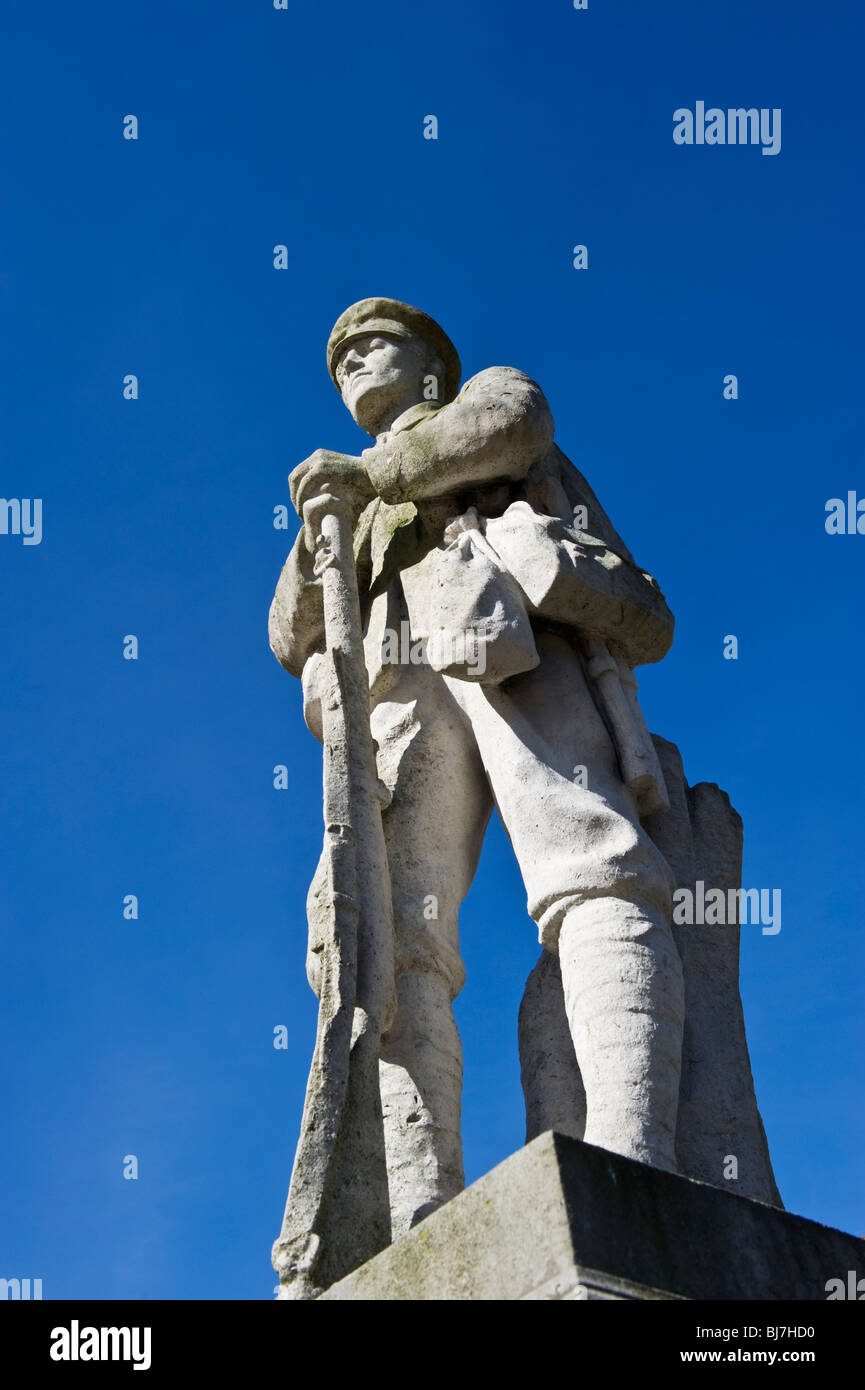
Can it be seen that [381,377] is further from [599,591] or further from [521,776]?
[521,776]

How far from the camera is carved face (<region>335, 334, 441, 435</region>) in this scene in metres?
7.67

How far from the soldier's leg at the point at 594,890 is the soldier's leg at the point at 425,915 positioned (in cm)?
24

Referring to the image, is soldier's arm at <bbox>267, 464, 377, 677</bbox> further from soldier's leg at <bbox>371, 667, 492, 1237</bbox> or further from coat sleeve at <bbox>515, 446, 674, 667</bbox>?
coat sleeve at <bbox>515, 446, 674, 667</bbox>

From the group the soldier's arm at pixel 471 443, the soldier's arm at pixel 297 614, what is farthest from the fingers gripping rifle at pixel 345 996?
the soldier's arm at pixel 471 443

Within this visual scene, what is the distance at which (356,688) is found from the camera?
6.51 metres

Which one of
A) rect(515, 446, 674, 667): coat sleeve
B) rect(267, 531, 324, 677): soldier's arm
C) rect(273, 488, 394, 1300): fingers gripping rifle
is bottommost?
rect(273, 488, 394, 1300): fingers gripping rifle

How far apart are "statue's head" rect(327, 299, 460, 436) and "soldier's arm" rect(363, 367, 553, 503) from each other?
27.2 inches

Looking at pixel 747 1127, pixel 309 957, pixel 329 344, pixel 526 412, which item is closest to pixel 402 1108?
pixel 309 957

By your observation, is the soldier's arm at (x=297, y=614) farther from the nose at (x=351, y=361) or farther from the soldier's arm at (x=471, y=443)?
the nose at (x=351, y=361)

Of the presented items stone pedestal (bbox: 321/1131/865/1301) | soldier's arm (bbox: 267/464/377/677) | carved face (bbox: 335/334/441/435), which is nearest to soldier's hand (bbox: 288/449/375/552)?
soldier's arm (bbox: 267/464/377/677)

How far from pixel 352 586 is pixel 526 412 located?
98 cm

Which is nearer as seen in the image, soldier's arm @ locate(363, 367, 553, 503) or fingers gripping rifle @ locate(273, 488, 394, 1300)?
fingers gripping rifle @ locate(273, 488, 394, 1300)
